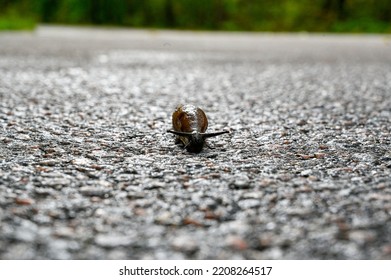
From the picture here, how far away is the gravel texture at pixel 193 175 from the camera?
1.58m

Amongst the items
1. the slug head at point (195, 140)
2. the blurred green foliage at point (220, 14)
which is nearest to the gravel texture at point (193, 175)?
the slug head at point (195, 140)

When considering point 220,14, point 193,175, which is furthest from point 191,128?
point 220,14

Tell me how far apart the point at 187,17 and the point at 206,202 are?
22.8 metres

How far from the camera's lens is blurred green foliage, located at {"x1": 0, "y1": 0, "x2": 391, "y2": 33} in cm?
2266

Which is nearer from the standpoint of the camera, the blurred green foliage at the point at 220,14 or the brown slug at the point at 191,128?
the brown slug at the point at 191,128

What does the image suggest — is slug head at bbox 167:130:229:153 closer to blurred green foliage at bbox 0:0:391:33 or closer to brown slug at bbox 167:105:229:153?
brown slug at bbox 167:105:229:153

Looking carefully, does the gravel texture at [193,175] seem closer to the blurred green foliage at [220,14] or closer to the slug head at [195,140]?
the slug head at [195,140]

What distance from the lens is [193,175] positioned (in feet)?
7.27

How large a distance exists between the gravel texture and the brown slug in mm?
61

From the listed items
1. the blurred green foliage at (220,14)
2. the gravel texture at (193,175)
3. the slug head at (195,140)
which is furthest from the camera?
the blurred green foliage at (220,14)

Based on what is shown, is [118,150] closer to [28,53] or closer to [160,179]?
[160,179]

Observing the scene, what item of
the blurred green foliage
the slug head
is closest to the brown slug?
the slug head

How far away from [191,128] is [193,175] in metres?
0.49

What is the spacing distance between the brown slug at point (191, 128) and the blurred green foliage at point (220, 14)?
2018cm
